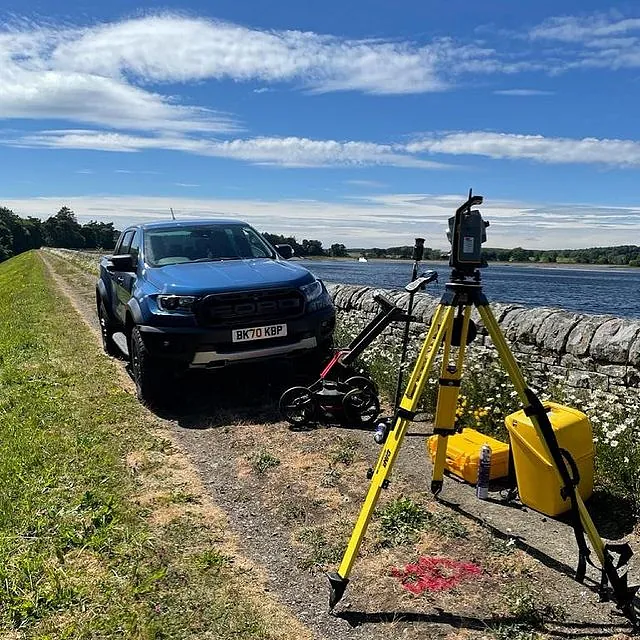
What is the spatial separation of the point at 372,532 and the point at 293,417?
7.64ft

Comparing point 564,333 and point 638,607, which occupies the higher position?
point 564,333

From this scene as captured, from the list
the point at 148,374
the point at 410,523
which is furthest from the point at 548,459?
the point at 148,374

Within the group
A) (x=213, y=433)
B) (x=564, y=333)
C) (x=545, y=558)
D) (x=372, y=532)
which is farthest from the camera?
(x=213, y=433)

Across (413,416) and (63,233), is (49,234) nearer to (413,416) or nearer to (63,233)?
(63,233)

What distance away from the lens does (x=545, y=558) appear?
3668 mm

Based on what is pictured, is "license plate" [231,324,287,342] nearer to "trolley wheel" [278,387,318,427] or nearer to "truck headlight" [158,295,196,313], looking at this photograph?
"truck headlight" [158,295,196,313]

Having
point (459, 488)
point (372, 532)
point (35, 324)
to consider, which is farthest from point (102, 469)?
point (35, 324)

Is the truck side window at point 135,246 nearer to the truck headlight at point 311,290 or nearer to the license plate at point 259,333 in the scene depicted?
the license plate at point 259,333

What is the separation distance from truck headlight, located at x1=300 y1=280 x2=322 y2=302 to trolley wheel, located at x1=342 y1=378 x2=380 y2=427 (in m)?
1.35

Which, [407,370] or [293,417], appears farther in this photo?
[407,370]

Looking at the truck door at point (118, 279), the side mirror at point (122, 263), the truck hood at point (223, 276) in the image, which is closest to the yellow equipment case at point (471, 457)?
the truck hood at point (223, 276)

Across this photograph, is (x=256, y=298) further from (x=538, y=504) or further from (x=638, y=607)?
(x=638, y=607)

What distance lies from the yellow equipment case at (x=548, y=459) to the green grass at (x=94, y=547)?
2004mm

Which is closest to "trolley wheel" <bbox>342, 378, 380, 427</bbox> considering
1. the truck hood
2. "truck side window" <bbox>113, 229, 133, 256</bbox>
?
the truck hood
